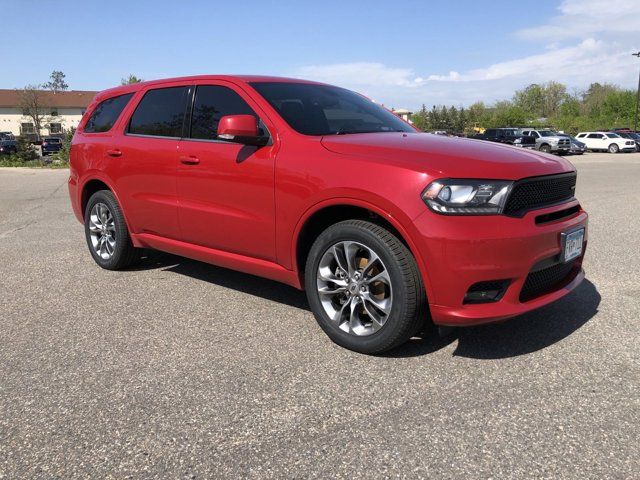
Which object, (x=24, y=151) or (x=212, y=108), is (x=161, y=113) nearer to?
(x=212, y=108)

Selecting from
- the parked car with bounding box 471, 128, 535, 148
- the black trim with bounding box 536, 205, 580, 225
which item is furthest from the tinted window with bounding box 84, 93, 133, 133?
the parked car with bounding box 471, 128, 535, 148

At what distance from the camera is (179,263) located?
19.0 feet

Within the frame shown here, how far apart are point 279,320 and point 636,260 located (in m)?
3.97

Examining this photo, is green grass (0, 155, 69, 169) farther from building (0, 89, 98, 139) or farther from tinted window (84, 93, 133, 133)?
building (0, 89, 98, 139)

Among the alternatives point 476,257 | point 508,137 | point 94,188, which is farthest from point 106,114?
point 508,137

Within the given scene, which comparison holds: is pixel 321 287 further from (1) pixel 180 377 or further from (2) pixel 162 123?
(2) pixel 162 123

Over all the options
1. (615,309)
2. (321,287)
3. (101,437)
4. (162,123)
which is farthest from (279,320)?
(615,309)

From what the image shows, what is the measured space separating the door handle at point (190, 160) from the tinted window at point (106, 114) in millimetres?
1345

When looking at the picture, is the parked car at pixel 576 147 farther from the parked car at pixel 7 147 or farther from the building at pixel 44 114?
the building at pixel 44 114

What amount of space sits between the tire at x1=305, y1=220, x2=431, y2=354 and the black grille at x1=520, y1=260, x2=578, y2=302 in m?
0.60

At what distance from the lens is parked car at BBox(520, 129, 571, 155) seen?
33.9 metres

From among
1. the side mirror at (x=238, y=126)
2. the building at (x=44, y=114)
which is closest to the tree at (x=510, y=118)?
the building at (x=44, y=114)

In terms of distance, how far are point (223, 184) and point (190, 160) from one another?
44cm

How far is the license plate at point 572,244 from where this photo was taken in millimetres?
3285
